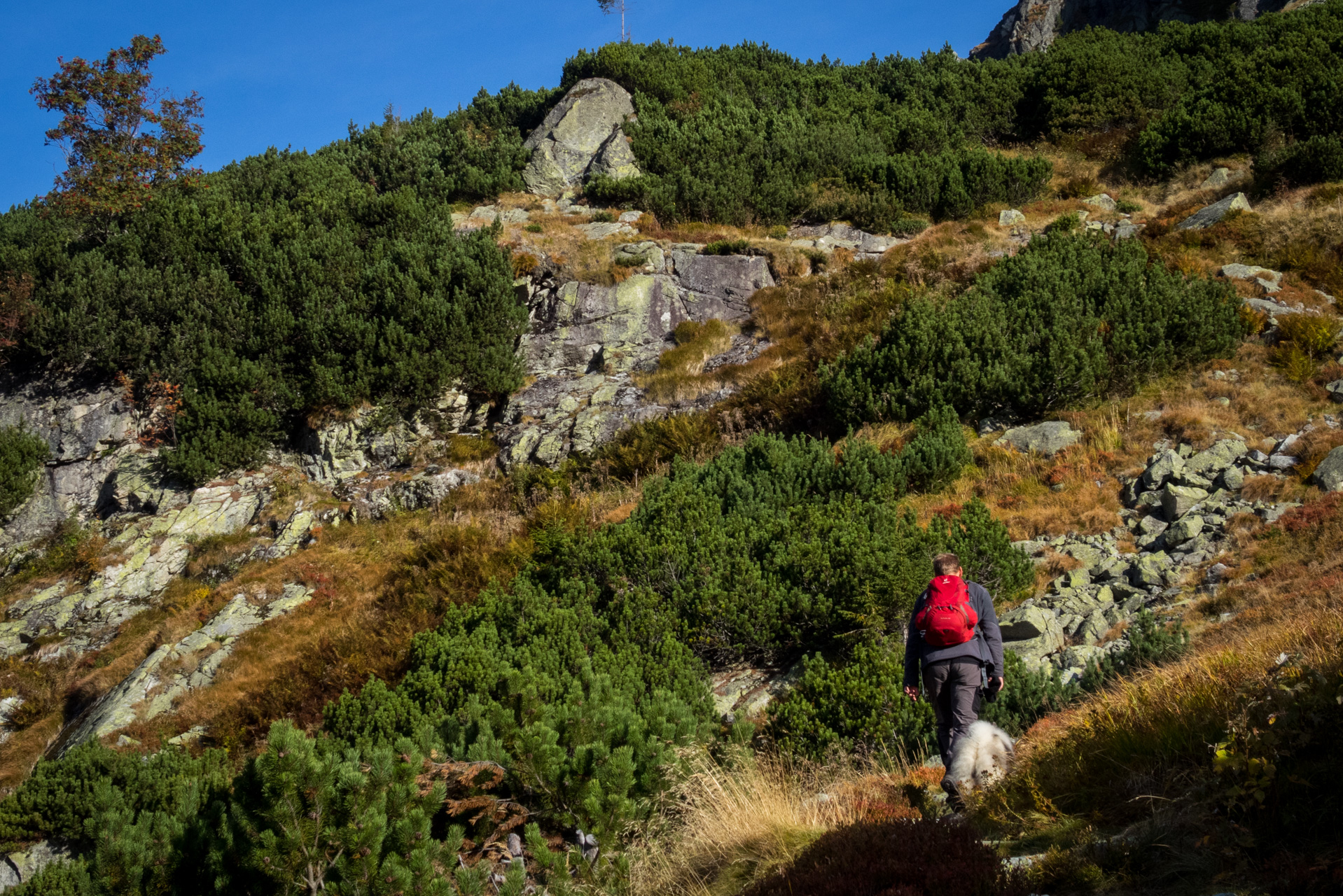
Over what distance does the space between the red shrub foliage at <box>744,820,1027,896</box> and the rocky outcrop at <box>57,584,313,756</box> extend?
27.8ft

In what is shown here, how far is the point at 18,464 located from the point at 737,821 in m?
16.2

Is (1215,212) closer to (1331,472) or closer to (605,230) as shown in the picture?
(1331,472)

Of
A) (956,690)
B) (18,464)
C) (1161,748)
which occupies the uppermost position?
(18,464)

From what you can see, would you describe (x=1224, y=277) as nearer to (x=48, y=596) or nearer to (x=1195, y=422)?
(x=1195, y=422)

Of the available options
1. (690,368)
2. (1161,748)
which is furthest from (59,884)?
(690,368)

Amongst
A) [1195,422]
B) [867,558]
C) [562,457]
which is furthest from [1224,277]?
[562,457]

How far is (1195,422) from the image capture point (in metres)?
9.52

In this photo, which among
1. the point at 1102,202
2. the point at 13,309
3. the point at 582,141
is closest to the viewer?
the point at 13,309

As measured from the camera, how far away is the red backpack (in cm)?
456

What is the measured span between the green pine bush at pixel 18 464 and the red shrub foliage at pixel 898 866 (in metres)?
16.3

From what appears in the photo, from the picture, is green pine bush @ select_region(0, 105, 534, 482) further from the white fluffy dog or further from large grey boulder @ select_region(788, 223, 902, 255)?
the white fluffy dog

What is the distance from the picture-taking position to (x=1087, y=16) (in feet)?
116

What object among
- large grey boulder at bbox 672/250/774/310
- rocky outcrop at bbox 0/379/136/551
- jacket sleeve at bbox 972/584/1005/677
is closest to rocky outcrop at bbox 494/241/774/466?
large grey boulder at bbox 672/250/774/310

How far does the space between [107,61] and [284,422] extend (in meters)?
12.3
